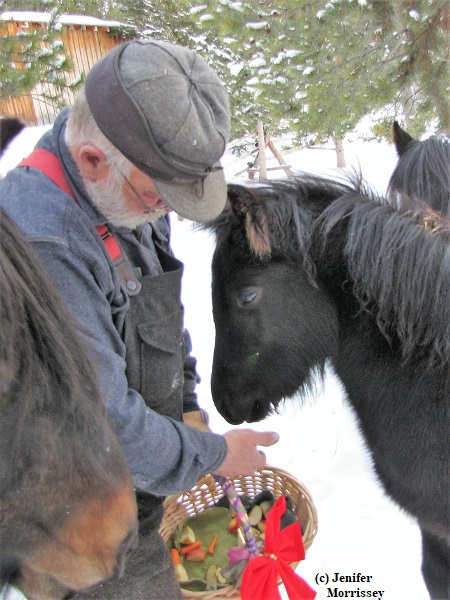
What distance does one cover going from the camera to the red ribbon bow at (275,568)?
5.05ft

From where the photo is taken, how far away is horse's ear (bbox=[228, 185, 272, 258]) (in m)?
1.37

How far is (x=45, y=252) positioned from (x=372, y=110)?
3546mm

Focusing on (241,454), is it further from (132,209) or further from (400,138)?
(400,138)

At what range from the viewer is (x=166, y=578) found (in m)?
1.54

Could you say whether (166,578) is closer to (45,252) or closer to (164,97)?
(45,252)

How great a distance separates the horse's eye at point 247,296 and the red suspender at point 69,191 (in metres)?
0.30

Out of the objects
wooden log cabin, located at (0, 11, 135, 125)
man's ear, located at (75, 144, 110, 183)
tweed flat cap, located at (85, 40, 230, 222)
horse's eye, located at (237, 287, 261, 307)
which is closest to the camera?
tweed flat cap, located at (85, 40, 230, 222)

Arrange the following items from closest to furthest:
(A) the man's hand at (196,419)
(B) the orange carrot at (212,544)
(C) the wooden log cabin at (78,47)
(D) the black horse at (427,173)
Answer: (A) the man's hand at (196,419) < (B) the orange carrot at (212,544) < (D) the black horse at (427,173) < (C) the wooden log cabin at (78,47)

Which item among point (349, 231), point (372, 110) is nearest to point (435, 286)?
point (349, 231)

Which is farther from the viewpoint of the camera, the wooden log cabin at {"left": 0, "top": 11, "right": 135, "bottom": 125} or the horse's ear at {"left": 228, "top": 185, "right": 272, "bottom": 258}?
the wooden log cabin at {"left": 0, "top": 11, "right": 135, "bottom": 125}

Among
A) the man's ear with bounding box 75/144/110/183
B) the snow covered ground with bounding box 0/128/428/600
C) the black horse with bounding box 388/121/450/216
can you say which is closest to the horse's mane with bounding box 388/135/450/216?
the black horse with bounding box 388/121/450/216

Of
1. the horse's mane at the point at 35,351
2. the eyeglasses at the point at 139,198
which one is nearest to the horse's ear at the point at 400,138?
the eyeglasses at the point at 139,198

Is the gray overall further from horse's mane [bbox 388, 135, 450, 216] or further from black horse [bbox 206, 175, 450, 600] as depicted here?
horse's mane [bbox 388, 135, 450, 216]

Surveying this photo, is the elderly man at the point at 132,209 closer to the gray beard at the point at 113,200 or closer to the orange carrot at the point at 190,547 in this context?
the gray beard at the point at 113,200
